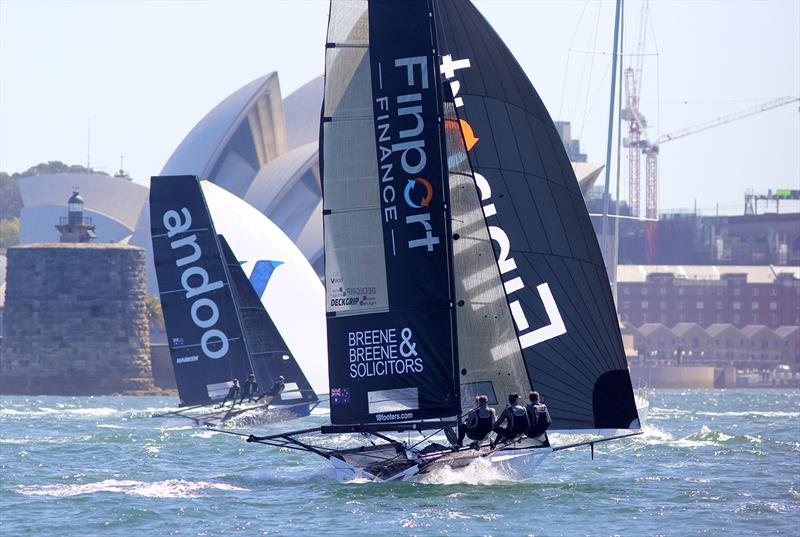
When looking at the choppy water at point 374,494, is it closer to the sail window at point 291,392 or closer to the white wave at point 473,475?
the white wave at point 473,475

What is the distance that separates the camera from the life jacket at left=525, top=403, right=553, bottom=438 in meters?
14.8

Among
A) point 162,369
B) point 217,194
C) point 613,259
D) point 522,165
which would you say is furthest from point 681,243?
point 522,165

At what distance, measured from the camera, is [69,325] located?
165 ft

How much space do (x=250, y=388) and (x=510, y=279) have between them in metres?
11.9

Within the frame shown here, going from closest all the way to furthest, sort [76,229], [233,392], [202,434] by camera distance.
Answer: [202,434], [233,392], [76,229]

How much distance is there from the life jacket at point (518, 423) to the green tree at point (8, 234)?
91.7 metres

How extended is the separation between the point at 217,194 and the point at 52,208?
189 feet

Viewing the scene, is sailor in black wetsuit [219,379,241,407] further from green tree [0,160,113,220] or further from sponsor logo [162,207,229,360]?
green tree [0,160,113,220]

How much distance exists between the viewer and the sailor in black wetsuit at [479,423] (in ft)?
49.0

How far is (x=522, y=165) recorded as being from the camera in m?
15.8

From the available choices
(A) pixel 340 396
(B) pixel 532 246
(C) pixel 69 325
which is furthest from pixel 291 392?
(C) pixel 69 325

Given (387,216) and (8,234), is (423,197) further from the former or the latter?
(8,234)

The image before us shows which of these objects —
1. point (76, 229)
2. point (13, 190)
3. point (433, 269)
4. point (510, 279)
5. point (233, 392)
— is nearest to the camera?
point (433, 269)

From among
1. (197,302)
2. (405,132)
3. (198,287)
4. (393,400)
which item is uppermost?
(405,132)
